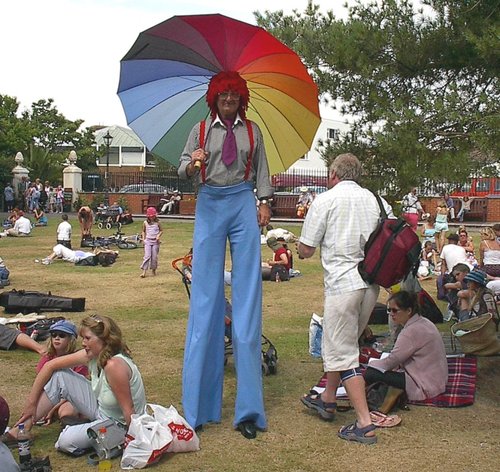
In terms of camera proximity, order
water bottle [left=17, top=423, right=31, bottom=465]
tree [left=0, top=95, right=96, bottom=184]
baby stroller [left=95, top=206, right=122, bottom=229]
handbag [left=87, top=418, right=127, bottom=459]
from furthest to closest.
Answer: tree [left=0, top=95, right=96, bottom=184] < baby stroller [left=95, top=206, right=122, bottom=229] < handbag [left=87, top=418, right=127, bottom=459] < water bottle [left=17, top=423, right=31, bottom=465]

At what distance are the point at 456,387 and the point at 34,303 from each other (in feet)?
20.5

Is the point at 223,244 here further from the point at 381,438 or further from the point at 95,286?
the point at 95,286

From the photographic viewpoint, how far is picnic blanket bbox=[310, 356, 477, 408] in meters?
6.07

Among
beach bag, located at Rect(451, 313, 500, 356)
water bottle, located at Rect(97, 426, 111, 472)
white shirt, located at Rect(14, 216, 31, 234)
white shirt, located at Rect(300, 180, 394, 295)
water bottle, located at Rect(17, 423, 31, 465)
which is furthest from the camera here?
white shirt, located at Rect(14, 216, 31, 234)

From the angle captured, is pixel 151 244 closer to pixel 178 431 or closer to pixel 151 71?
pixel 151 71

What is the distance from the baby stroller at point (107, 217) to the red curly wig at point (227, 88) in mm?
22485

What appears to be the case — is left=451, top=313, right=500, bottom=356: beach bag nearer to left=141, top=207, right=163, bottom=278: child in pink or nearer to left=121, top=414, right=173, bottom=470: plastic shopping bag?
left=121, top=414, right=173, bottom=470: plastic shopping bag

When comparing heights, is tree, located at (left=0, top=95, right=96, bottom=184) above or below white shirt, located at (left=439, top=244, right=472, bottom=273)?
above

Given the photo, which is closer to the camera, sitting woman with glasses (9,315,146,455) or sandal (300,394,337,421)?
sitting woman with glasses (9,315,146,455)

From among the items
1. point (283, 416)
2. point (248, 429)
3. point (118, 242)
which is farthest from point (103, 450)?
point (118, 242)

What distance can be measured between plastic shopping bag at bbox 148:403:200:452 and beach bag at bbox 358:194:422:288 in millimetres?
1528

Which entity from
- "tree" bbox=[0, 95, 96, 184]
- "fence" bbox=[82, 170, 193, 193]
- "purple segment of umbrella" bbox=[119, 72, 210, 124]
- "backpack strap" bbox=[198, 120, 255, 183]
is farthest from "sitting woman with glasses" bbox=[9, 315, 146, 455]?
"tree" bbox=[0, 95, 96, 184]

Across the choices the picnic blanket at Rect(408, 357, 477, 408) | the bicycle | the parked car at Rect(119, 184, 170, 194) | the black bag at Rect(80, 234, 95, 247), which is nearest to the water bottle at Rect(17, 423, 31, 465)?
the picnic blanket at Rect(408, 357, 477, 408)

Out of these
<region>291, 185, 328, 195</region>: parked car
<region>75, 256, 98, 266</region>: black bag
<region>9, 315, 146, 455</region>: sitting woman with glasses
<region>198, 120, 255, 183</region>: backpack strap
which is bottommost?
<region>75, 256, 98, 266</region>: black bag
